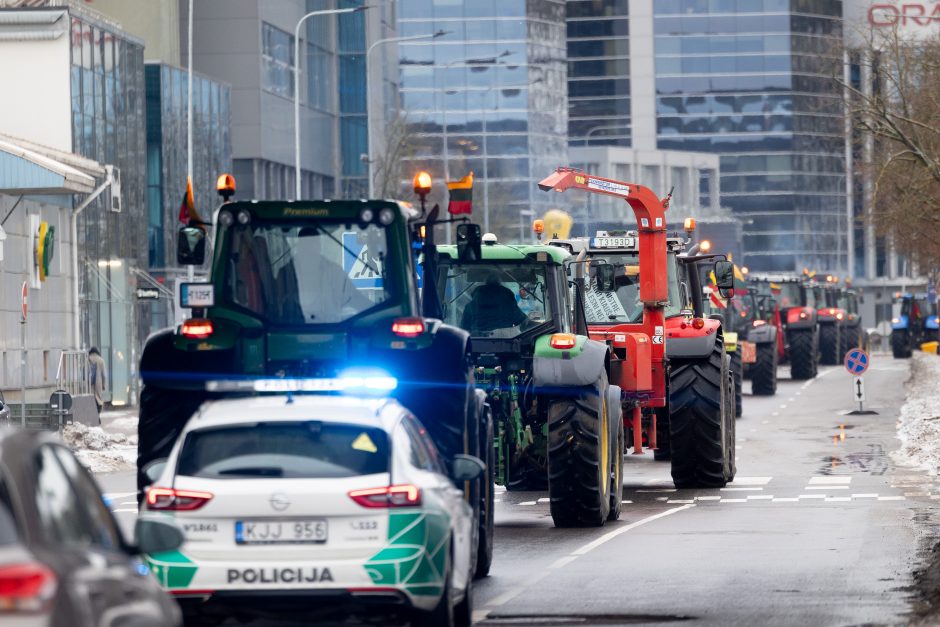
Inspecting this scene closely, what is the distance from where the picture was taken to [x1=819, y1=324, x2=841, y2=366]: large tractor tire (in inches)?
2657

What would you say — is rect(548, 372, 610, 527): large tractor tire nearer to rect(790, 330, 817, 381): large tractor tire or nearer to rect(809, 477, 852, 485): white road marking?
rect(809, 477, 852, 485): white road marking

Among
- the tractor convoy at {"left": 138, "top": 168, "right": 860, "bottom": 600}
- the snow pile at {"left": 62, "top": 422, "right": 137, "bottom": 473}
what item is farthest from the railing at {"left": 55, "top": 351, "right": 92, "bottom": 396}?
the tractor convoy at {"left": 138, "top": 168, "right": 860, "bottom": 600}

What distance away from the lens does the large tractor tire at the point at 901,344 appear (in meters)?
79.6

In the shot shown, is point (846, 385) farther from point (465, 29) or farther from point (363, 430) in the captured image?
point (465, 29)

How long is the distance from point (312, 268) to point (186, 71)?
1932 inches

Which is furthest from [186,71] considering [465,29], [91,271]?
[465,29]

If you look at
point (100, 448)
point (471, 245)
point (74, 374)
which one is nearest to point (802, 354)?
point (74, 374)

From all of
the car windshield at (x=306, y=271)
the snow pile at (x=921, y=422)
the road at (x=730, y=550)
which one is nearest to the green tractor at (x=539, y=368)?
the road at (x=730, y=550)

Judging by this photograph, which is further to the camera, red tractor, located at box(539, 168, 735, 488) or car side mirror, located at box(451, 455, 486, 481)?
red tractor, located at box(539, 168, 735, 488)

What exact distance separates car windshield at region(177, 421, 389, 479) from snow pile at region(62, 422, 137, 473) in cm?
1870

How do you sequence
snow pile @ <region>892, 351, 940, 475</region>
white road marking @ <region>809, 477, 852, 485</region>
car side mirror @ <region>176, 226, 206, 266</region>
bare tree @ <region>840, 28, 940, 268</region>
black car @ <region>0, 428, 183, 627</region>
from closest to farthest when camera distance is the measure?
1. black car @ <region>0, 428, 183, 627</region>
2. car side mirror @ <region>176, 226, 206, 266</region>
3. white road marking @ <region>809, 477, 852, 485</region>
4. snow pile @ <region>892, 351, 940, 475</region>
5. bare tree @ <region>840, 28, 940, 268</region>

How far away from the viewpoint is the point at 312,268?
13883 mm

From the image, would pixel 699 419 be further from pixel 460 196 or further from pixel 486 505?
pixel 460 196

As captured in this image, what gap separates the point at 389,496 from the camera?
10.3 m
